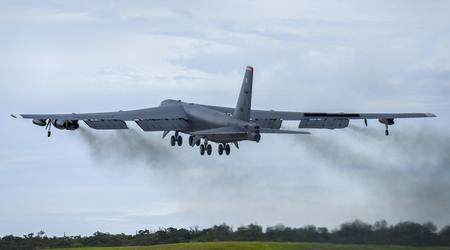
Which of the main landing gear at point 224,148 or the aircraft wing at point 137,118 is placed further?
the aircraft wing at point 137,118

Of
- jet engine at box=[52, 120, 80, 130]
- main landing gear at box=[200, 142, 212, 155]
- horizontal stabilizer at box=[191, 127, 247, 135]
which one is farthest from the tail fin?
jet engine at box=[52, 120, 80, 130]

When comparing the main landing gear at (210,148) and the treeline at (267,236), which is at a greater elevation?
the main landing gear at (210,148)

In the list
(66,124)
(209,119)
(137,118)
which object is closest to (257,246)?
(209,119)

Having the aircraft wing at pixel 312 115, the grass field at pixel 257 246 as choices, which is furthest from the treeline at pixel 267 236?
the aircraft wing at pixel 312 115

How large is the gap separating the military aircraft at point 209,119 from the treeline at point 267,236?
8.43m

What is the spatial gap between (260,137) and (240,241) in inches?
360

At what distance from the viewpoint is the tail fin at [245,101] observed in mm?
105938

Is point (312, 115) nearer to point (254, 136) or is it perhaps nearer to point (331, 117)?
point (331, 117)

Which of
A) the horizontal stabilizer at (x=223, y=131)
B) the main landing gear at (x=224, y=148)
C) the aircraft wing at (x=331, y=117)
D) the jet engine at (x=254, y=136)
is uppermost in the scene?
the aircraft wing at (x=331, y=117)

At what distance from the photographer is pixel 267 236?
92.1 meters

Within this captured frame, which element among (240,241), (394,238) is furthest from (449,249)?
(240,241)

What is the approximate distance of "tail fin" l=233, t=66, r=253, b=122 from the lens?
106 metres

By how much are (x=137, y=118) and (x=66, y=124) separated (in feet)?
22.5

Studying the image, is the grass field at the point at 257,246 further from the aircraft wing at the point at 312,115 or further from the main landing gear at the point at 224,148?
the aircraft wing at the point at 312,115
